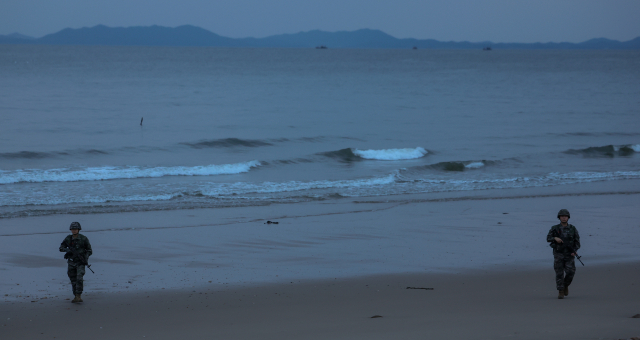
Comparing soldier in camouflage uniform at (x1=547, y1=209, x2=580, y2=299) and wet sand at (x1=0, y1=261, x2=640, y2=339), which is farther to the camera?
soldier in camouflage uniform at (x1=547, y1=209, x2=580, y2=299)

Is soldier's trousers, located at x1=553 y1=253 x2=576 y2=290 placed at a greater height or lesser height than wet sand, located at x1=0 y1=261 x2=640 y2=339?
greater

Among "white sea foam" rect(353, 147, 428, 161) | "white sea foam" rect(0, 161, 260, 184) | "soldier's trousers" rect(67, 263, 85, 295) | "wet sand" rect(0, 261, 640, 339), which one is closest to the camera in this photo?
"wet sand" rect(0, 261, 640, 339)

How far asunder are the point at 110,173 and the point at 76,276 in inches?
526

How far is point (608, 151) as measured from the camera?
29.0 m

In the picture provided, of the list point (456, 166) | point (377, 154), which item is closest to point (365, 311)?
point (456, 166)

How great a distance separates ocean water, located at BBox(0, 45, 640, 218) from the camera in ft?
64.6

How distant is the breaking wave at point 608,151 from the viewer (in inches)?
1126

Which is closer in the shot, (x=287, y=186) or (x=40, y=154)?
(x=287, y=186)

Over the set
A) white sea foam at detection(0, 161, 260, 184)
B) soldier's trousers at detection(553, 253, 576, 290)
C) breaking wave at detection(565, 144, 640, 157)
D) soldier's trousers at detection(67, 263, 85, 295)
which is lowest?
soldier's trousers at detection(67, 263, 85, 295)

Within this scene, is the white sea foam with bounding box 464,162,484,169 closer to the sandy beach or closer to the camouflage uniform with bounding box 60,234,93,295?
the sandy beach

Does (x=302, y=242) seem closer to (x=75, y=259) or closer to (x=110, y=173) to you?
(x=75, y=259)

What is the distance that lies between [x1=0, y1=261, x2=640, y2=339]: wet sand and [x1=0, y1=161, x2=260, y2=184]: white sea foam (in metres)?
12.7

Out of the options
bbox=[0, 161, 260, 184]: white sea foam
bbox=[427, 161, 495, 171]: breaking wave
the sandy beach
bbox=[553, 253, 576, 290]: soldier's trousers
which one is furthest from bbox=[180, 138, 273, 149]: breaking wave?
bbox=[553, 253, 576, 290]: soldier's trousers

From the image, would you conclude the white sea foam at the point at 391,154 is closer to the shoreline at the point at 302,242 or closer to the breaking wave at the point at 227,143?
the breaking wave at the point at 227,143
